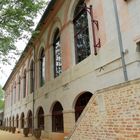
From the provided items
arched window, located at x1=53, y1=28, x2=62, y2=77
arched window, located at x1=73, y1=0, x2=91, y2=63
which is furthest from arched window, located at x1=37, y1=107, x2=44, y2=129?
arched window, located at x1=73, y1=0, x2=91, y2=63

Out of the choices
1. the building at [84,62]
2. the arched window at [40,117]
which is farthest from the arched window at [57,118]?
the arched window at [40,117]

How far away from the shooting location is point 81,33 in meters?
12.6

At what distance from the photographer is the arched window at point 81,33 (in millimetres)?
11944

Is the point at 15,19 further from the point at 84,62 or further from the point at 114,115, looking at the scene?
the point at 114,115

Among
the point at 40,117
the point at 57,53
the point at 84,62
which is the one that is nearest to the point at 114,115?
the point at 84,62

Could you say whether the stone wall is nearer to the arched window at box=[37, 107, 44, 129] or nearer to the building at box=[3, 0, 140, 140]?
the building at box=[3, 0, 140, 140]

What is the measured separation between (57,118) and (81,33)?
596cm

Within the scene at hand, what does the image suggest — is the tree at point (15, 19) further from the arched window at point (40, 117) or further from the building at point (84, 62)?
the arched window at point (40, 117)

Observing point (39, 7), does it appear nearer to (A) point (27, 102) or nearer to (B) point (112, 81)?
(B) point (112, 81)

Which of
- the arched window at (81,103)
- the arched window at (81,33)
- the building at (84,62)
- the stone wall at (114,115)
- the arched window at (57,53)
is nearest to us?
the stone wall at (114,115)

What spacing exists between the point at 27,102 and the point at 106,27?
15799 millimetres

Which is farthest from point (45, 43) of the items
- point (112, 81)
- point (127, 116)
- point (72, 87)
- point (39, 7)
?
point (127, 116)

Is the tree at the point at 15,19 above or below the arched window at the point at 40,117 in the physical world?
above

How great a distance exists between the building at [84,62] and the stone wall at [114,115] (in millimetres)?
26
